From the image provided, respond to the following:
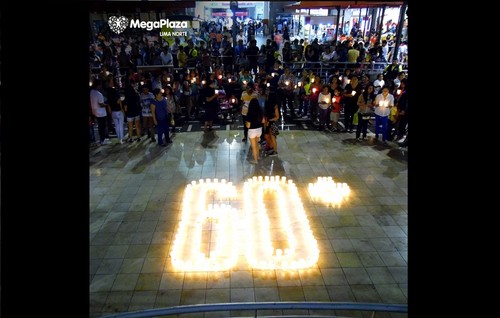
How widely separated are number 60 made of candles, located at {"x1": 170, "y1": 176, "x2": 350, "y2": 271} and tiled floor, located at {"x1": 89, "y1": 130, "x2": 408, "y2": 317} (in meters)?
0.17

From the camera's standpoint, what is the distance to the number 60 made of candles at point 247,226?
677 cm

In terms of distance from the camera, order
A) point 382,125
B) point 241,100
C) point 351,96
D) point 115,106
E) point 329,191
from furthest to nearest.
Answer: point 241,100 < point 351,96 < point 382,125 < point 115,106 < point 329,191

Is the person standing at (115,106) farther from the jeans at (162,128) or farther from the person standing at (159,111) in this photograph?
the jeans at (162,128)

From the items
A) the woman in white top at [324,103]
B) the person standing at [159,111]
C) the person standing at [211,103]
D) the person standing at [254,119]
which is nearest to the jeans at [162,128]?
the person standing at [159,111]

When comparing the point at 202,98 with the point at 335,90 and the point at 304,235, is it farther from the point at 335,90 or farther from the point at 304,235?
the point at 304,235

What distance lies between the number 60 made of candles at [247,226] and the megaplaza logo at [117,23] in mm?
18761

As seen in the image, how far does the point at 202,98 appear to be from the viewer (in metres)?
13.4

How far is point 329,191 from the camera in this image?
30.7ft

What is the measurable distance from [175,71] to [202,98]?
19.1 feet

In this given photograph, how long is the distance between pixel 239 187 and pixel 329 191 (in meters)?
1.98

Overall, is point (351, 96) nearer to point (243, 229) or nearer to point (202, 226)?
point (243, 229)

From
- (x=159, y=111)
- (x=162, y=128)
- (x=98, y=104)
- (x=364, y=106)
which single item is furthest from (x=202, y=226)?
(x=364, y=106)
